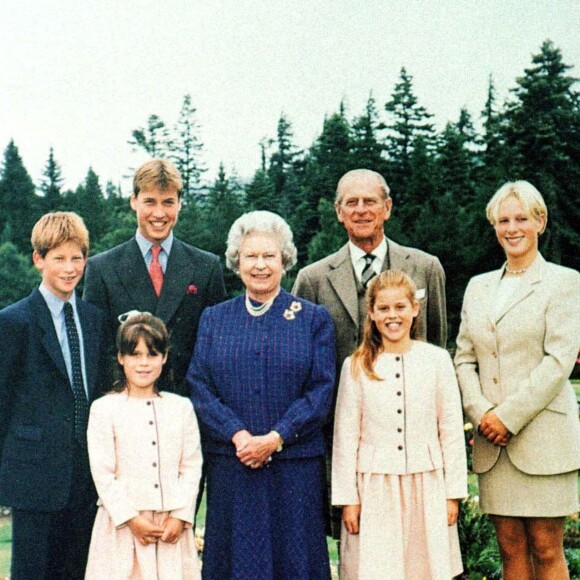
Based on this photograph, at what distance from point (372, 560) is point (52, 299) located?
2.19 meters

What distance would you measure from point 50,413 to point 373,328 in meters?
1.79

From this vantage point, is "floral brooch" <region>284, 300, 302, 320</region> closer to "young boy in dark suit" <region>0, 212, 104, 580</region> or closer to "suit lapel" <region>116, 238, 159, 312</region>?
"suit lapel" <region>116, 238, 159, 312</region>

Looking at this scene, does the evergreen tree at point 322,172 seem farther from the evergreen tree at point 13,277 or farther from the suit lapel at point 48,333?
the suit lapel at point 48,333

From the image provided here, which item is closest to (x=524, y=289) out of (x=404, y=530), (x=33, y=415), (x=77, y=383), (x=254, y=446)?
(x=404, y=530)

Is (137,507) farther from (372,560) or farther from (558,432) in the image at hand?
(558,432)

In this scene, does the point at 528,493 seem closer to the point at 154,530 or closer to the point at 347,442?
the point at 347,442

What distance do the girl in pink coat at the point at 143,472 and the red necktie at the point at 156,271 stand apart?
1.75 feet

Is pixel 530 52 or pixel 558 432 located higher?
pixel 530 52

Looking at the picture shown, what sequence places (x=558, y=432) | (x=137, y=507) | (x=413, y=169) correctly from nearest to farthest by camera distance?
(x=137, y=507) < (x=558, y=432) < (x=413, y=169)

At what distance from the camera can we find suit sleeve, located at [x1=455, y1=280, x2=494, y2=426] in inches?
175

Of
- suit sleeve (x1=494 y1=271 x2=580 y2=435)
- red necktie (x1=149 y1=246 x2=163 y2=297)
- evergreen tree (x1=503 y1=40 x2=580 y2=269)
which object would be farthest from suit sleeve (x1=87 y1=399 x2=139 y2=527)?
evergreen tree (x1=503 y1=40 x2=580 y2=269)

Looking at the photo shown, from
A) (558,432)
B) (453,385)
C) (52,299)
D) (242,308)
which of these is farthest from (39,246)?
(558,432)

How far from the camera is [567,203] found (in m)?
32.4

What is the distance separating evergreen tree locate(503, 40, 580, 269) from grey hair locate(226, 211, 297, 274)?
94.7 feet
